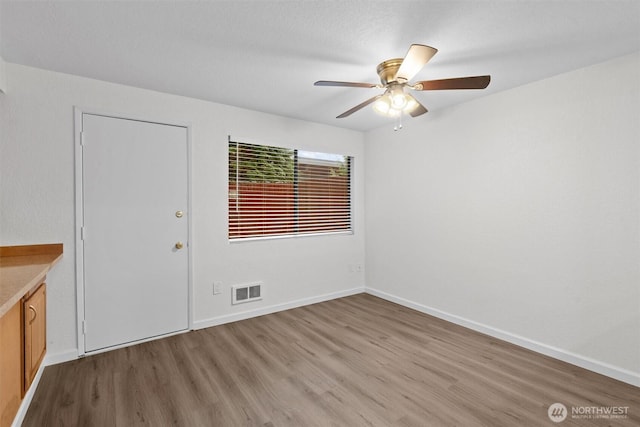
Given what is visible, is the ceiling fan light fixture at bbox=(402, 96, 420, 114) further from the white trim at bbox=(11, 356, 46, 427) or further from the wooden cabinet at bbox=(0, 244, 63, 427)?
the white trim at bbox=(11, 356, 46, 427)

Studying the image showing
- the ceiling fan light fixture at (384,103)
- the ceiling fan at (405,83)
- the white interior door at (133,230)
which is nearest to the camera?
the ceiling fan at (405,83)

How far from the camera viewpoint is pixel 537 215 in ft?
9.17

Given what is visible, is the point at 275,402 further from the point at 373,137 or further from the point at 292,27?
the point at 373,137

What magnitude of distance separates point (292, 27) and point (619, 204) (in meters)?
2.77

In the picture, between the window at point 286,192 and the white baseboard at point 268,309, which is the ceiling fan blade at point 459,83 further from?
the white baseboard at point 268,309

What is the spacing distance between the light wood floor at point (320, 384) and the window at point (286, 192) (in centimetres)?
134

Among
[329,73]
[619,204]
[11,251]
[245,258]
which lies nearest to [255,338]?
[245,258]

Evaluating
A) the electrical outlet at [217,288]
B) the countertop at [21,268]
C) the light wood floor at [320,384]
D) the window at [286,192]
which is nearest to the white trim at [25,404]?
the light wood floor at [320,384]

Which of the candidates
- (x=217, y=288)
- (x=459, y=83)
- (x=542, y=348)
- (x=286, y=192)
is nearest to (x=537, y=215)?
(x=542, y=348)

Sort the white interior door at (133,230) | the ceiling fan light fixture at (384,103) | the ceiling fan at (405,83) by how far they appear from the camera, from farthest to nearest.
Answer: the white interior door at (133,230), the ceiling fan light fixture at (384,103), the ceiling fan at (405,83)

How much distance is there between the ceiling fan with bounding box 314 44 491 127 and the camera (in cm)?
189

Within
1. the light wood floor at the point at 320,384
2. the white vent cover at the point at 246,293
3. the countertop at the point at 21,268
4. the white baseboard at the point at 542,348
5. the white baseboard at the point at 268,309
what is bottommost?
the light wood floor at the point at 320,384

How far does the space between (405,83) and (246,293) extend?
9.18 ft

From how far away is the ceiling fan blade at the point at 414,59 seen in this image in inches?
68.2
